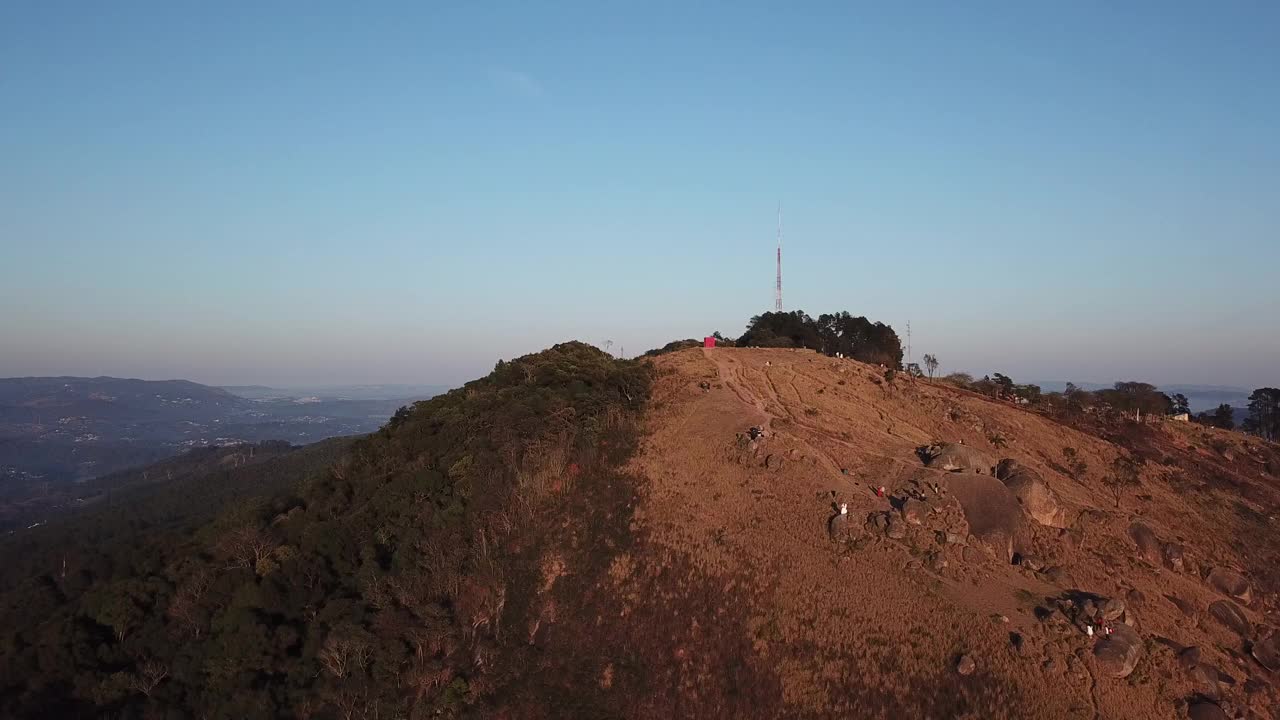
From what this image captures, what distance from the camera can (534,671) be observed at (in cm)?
2814

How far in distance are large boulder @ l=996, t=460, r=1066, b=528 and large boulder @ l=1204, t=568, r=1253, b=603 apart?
21.3 ft

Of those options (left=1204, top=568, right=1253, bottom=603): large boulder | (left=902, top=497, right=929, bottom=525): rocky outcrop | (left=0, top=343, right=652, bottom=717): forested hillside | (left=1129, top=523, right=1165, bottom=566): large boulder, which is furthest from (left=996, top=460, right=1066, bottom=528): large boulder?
(left=0, top=343, right=652, bottom=717): forested hillside

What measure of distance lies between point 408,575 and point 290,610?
6.50 meters

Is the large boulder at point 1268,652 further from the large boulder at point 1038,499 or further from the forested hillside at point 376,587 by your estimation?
the forested hillside at point 376,587

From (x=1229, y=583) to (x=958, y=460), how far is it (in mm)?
12381

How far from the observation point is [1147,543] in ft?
107

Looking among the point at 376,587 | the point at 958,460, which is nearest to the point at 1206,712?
the point at 958,460

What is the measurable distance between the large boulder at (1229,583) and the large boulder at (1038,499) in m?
6.48

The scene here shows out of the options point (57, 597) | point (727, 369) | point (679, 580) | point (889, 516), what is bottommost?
point (57, 597)

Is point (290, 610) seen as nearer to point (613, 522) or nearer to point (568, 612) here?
point (568, 612)

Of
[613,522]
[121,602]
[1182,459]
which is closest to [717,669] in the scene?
[613,522]

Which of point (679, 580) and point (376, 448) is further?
point (376, 448)

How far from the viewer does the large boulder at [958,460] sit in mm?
35906

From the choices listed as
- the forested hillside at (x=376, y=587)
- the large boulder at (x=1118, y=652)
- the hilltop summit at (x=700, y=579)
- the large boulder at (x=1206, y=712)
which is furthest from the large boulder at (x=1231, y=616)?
the forested hillside at (x=376, y=587)
